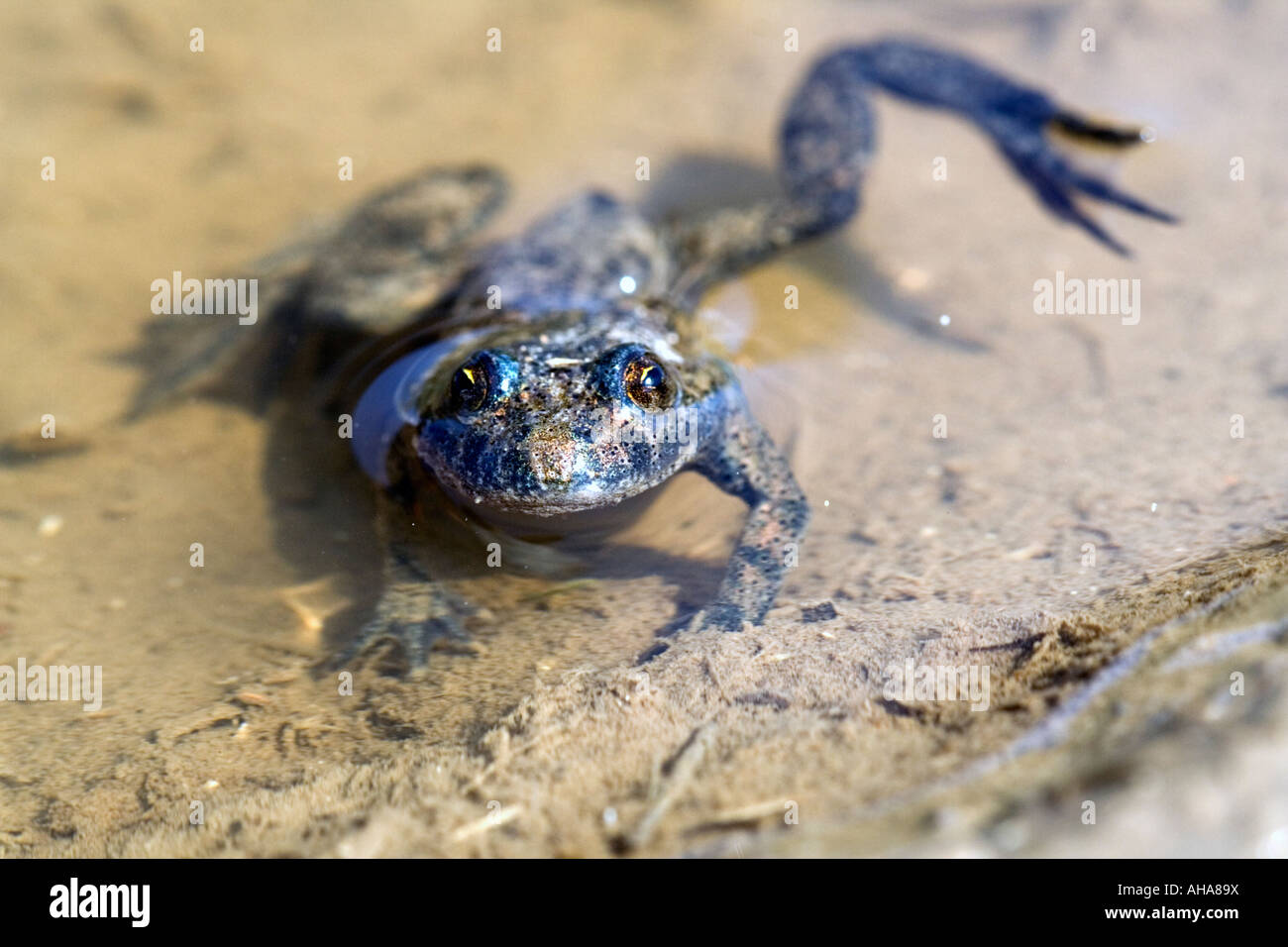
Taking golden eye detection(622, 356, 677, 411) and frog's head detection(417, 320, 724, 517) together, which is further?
golden eye detection(622, 356, 677, 411)

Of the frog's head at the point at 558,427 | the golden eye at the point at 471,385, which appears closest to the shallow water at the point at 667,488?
the frog's head at the point at 558,427

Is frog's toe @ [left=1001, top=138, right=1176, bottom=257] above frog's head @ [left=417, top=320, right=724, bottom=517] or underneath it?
above

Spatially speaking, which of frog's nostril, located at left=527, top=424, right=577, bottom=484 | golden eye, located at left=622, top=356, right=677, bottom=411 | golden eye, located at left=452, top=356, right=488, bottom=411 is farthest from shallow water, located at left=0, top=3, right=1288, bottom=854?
golden eye, located at left=452, top=356, right=488, bottom=411

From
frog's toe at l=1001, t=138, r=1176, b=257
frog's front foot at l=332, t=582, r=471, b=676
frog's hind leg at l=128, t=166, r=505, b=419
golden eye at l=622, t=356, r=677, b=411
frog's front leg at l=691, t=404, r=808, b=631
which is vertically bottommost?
frog's front foot at l=332, t=582, r=471, b=676

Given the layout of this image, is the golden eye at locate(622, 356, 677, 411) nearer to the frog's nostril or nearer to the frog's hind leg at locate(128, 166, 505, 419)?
the frog's nostril

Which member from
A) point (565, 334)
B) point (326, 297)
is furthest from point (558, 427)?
point (326, 297)

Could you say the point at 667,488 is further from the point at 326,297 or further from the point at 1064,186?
the point at 1064,186

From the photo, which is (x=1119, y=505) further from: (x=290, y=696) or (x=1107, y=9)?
(x=1107, y=9)

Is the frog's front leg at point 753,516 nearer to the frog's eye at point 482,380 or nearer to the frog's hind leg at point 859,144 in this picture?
the frog's eye at point 482,380
